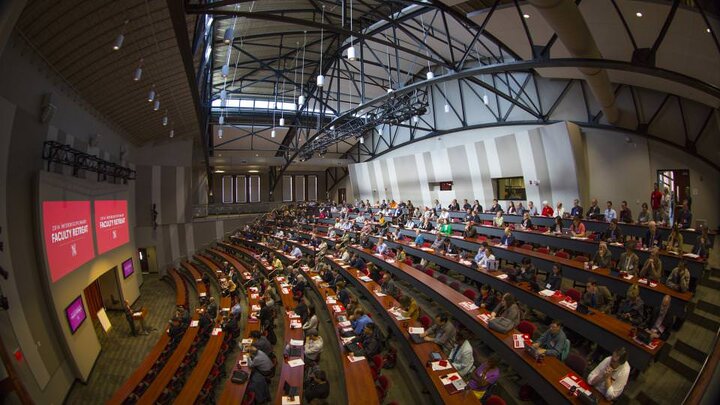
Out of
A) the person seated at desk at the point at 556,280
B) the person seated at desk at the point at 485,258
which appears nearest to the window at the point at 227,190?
the person seated at desk at the point at 485,258

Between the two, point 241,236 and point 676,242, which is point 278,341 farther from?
point 241,236

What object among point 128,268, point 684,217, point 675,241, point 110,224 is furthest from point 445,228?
point 128,268

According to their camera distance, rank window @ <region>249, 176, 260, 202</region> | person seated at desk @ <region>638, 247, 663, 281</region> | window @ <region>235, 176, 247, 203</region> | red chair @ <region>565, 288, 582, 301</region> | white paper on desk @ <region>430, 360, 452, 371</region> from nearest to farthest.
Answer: white paper on desk @ <region>430, 360, 452, 371</region>
person seated at desk @ <region>638, 247, 663, 281</region>
red chair @ <region>565, 288, 582, 301</region>
window @ <region>235, 176, 247, 203</region>
window @ <region>249, 176, 260, 202</region>

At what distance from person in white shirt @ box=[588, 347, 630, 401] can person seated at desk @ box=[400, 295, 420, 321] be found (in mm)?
3054

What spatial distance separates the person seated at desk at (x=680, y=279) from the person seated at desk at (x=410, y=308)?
14.4 feet

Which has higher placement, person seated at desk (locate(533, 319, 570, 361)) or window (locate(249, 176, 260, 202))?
window (locate(249, 176, 260, 202))

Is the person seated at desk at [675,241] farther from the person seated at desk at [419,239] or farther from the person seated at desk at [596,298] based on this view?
the person seated at desk at [419,239]

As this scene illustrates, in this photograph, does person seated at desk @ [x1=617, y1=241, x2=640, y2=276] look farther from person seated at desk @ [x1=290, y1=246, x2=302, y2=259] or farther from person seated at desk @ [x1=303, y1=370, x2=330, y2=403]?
person seated at desk @ [x1=290, y1=246, x2=302, y2=259]

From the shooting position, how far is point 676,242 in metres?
7.05

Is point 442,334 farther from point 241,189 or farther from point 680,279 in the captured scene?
point 241,189

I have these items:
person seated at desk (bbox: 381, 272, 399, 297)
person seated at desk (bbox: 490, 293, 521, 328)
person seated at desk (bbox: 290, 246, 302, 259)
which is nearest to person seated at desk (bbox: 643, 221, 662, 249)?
person seated at desk (bbox: 490, 293, 521, 328)

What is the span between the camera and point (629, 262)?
21.3 feet

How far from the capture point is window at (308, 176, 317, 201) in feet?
98.3

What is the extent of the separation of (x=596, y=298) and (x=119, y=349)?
37.6 feet
